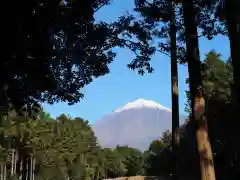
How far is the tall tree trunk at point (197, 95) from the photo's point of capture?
7.76m

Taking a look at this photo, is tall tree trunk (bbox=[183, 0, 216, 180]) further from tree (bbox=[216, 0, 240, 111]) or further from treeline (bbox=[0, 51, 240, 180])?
treeline (bbox=[0, 51, 240, 180])

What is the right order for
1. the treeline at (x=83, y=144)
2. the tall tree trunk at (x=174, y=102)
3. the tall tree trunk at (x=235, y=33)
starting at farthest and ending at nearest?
the treeline at (x=83, y=144) → the tall tree trunk at (x=174, y=102) → the tall tree trunk at (x=235, y=33)

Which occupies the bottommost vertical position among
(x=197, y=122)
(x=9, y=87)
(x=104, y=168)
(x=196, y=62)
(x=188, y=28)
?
(x=104, y=168)

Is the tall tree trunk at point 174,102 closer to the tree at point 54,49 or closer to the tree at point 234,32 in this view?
the tree at point 54,49

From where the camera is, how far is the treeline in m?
35.8

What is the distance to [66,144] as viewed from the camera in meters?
61.0

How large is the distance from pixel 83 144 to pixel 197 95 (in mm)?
62990

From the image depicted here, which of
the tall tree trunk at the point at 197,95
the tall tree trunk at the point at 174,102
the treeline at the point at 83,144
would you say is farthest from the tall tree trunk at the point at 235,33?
the treeline at the point at 83,144

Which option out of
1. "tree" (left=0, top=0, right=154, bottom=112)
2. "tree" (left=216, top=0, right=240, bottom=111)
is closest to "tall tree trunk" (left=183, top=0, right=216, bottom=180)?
"tree" (left=0, top=0, right=154, bottom=112)

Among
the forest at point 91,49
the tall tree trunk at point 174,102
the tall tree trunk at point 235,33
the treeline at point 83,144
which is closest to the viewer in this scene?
the tall tree trunk at point 235,33

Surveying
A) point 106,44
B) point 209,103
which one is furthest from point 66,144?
point 106,44

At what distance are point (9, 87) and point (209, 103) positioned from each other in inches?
1287

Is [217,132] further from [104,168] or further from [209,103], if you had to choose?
[104,168]

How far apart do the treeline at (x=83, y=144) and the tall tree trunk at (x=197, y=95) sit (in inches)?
290
